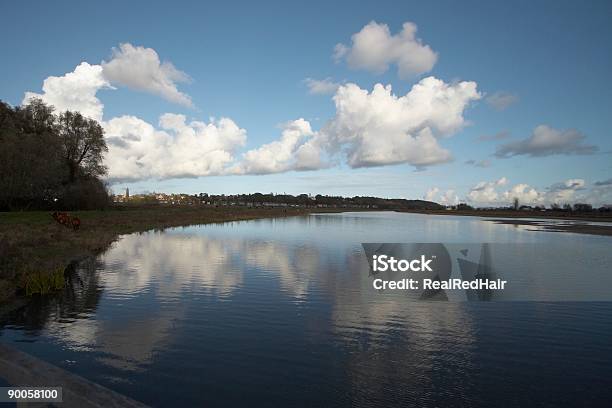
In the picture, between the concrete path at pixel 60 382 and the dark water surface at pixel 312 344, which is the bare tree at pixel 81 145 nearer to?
the dark water surface at pixel 312 344

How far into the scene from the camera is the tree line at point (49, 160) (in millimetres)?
56469

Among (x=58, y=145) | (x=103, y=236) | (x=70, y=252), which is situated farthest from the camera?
(x=58, y=145)

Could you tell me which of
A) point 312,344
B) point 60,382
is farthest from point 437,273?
point 60,382

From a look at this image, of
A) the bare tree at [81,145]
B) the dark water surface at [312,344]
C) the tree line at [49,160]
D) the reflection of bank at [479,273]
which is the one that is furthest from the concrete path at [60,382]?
the bare tree at [81,145]

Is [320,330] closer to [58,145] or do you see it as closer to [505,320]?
[505,320]

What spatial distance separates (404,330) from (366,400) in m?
5.41

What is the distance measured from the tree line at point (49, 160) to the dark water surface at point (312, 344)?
43433 millimetres

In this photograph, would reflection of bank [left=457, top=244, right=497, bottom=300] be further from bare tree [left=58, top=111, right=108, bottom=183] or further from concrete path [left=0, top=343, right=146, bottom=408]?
bare tree [left=58, top=111, right=108, bottom=183]

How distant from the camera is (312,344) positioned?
42.7 feet

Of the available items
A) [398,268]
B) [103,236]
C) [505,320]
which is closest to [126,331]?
[505,320]

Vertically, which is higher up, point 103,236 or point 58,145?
point 58,145

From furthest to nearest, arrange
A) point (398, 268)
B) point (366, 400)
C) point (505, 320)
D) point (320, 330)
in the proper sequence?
point (398, 268) → point (505, 320) → point (320, 330) → point (366, 400)

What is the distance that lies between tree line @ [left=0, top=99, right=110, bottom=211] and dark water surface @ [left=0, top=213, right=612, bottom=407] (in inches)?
1710

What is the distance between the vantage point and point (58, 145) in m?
67.3
